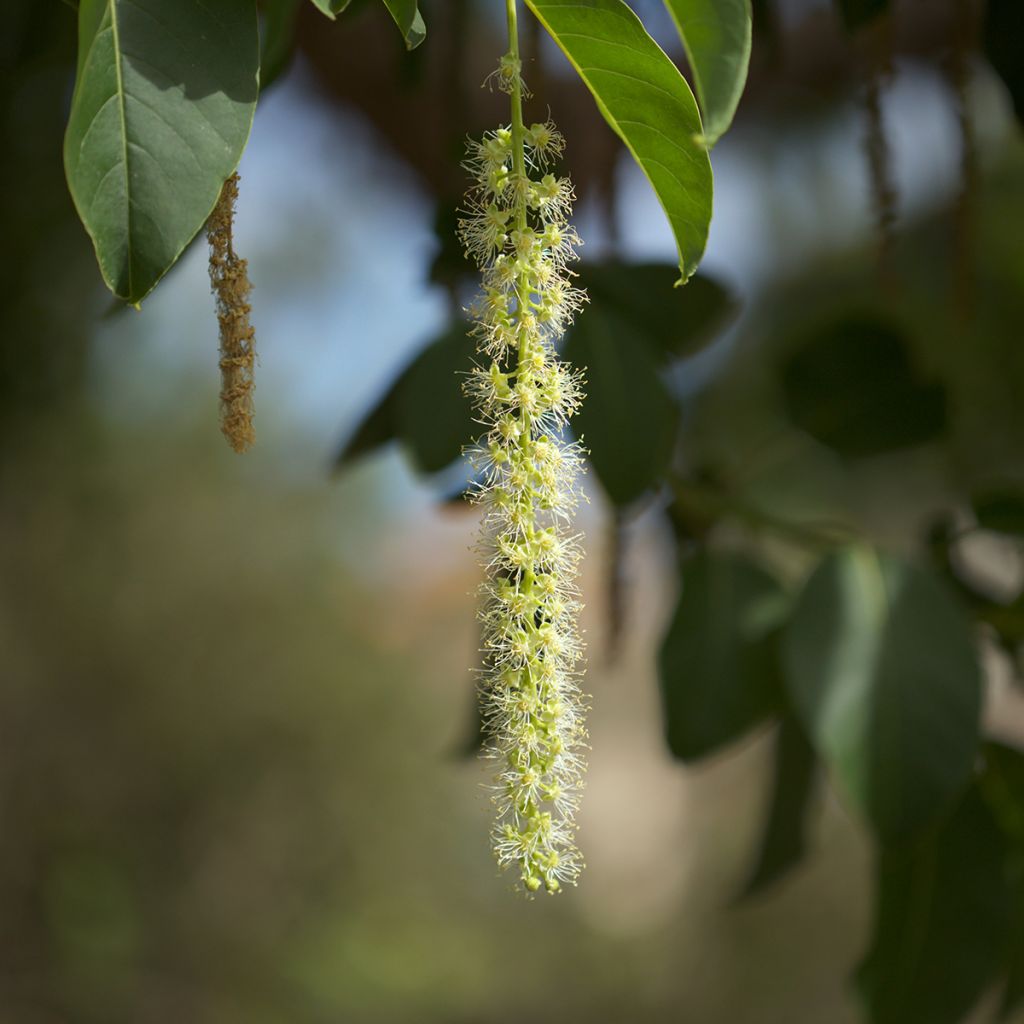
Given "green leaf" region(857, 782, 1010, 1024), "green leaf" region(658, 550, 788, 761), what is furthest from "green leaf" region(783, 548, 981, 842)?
"green leaf" region(857, 782, 1010, 1024)

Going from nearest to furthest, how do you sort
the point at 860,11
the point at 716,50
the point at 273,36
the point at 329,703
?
the point at 716,50
the point at 273,36
the point at 860,11
the point at 329,703

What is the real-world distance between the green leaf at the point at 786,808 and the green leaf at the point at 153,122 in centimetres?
87

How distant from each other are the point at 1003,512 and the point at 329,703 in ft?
9.70

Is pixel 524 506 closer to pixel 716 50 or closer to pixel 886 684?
pixel 716 50

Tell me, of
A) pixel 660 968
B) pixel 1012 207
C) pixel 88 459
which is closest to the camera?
pixel 1012 207

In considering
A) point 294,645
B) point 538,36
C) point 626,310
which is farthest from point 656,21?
point 294,645

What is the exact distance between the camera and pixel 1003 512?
105 cm

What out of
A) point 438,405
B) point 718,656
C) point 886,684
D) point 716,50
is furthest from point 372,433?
point 716,50

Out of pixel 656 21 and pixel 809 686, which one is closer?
pixel 809 686

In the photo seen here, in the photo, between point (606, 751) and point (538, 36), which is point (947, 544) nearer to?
point (538, 36)

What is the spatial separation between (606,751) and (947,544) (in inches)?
117

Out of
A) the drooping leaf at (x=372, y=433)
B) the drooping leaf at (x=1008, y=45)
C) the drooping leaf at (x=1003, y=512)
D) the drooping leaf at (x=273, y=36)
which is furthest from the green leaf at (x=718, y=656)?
the drooping leaf at (x=273, y=36)

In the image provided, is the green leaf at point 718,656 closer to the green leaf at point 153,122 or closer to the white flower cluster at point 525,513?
the white flower cluster at point 525,513

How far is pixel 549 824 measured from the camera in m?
0.47
